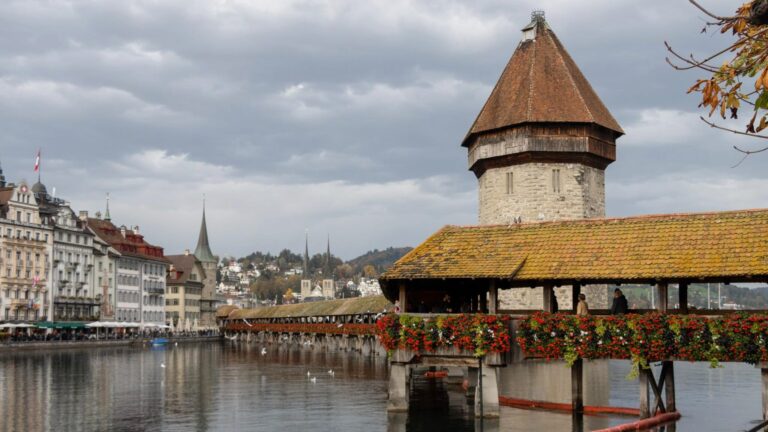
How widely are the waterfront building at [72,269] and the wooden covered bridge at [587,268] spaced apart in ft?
252

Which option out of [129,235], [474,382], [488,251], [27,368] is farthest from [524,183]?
[129,235]

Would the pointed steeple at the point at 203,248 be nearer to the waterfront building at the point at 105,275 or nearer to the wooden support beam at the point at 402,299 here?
the waterfront building at the point at 105,275

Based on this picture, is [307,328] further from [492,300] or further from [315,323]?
[492,300]

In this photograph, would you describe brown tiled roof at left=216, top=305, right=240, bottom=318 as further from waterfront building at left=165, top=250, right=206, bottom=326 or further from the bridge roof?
the bridge roof

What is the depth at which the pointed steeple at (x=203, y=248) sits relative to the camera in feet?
541

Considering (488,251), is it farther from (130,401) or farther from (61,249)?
(61,249)

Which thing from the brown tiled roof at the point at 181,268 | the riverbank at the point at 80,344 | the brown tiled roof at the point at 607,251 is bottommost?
the riverbank at the point at 80,344

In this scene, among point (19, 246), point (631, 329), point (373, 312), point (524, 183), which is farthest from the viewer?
point (19, 246)

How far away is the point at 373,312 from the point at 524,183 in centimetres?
2649

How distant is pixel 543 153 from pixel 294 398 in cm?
1911

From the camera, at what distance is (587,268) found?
74.1 ft

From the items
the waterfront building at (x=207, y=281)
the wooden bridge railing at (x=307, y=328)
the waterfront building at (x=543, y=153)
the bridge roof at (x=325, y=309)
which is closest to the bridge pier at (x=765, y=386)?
the waterfront building at (x=543, y=153)

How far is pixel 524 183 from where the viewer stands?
45.9 metres

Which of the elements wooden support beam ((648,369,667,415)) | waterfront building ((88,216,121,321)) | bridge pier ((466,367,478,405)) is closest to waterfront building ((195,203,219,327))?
waterfront building ((88,216,121,321))
